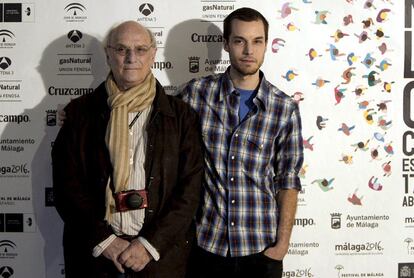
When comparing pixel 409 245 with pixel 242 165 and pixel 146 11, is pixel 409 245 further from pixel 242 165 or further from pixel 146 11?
pixel 146 11

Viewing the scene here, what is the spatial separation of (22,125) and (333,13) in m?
1.92

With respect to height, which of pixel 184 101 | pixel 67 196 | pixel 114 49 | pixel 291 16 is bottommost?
pixel 67 196

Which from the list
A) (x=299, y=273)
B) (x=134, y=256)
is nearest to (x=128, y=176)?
(x=134, y=256)

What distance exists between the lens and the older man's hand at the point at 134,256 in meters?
1.85

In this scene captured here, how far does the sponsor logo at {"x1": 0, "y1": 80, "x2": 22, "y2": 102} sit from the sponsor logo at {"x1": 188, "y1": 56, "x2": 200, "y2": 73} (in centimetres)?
99

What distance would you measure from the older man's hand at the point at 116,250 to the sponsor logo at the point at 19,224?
1.05 m

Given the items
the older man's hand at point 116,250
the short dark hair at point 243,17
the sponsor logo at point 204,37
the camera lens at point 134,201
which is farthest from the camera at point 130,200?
the sponsor logo at point 204,37

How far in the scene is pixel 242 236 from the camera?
6.88 ft

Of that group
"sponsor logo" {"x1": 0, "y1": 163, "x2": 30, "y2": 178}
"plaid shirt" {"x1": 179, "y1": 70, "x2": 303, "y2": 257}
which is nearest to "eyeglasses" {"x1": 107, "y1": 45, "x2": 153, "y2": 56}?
"plaid shirt" {"x1": 179, "y1": 70, "x2": 303, "y2": 257}

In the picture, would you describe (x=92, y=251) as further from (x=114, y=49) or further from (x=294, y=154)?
(x=294, y=154)

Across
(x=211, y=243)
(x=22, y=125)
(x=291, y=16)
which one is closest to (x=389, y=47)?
(x=291, y=16)

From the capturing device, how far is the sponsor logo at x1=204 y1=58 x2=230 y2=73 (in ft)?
8.76

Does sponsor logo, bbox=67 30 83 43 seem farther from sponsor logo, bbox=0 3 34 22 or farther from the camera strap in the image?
the camera strap

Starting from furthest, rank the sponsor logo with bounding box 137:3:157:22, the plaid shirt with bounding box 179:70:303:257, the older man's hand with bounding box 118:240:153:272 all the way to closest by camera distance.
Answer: the sponsor logo with bounding box 137:3:157:22 < the plaid shirt with bounding box 179:70:303:257 < the older man's hand with bounding box 118:240:153:272
